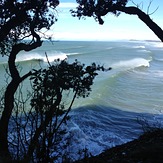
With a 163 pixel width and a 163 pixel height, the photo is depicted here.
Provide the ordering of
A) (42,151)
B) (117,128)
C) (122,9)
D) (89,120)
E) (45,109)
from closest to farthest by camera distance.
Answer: (42,151) → (45,109) → (122,9) → (117,128) → (89,120)

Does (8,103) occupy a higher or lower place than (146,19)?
lower

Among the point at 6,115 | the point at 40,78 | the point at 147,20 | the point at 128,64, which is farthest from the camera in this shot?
the point at 128,64

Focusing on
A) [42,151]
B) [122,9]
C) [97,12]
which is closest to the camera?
[42,151]

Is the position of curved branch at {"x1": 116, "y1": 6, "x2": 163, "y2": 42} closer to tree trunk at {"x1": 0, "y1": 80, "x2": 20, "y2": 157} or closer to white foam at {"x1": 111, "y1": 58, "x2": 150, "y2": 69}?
tree trunk at {"x1": 0, "y1": 80, "x2": 20, "y2": 157}

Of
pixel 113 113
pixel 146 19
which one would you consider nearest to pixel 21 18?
pixel 146 19

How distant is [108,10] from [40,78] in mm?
2953

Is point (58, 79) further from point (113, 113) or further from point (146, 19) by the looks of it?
point (113, 113)

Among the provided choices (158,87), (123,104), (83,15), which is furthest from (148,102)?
(83,15)

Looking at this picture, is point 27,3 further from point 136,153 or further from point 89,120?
point 89,120

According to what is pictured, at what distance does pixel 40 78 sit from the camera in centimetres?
538

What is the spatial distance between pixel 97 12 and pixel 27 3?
170 cm

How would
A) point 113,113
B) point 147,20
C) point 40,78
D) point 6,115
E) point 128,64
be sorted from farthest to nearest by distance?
point 128,64 → point 113,113 → point 6,115 → point 147,20 → point 40,78

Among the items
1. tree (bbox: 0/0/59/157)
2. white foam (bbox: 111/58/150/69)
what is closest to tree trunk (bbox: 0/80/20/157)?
tree (bbox: 0/0/59/157)

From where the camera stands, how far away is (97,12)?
7.55 meters
